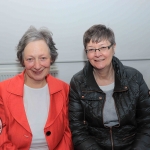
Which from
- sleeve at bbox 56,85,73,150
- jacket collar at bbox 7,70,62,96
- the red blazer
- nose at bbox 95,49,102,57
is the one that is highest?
nose at bbox 95,49,102,57

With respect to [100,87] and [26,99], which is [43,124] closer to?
[26,99]

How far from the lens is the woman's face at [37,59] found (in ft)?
4.85

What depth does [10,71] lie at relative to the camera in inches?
89.0

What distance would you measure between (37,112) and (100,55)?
24.0 inches

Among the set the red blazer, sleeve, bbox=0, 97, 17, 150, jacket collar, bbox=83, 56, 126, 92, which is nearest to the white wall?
jacket collar, bbox=83, 56, 126, 92

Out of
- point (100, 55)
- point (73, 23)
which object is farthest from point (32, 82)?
point (73, 23)

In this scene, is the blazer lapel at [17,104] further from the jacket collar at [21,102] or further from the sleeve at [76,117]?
the sleeve at [76,117]

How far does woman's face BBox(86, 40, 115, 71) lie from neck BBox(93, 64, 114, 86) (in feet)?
0.26

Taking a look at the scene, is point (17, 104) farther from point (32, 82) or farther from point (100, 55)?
point (100, 55)

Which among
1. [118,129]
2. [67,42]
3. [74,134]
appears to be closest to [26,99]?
[74,134]

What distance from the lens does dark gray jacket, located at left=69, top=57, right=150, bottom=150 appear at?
5.32 feet

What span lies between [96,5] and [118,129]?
121cm

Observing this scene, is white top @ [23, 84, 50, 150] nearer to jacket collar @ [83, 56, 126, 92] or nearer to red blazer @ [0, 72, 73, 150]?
red blazer @ [0, 72, 73, 150]

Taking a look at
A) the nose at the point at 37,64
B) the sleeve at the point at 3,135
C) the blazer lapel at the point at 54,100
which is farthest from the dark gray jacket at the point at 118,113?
the sleeve at the point at 3,135
